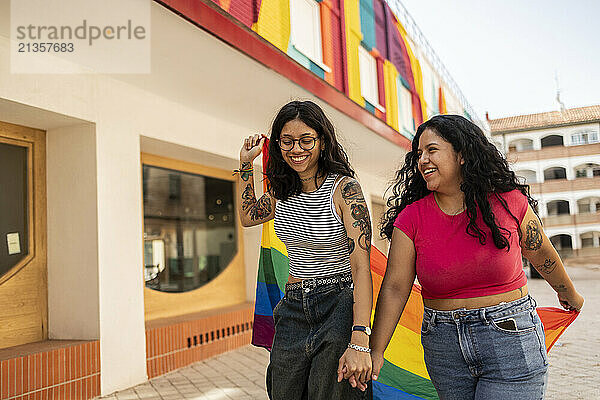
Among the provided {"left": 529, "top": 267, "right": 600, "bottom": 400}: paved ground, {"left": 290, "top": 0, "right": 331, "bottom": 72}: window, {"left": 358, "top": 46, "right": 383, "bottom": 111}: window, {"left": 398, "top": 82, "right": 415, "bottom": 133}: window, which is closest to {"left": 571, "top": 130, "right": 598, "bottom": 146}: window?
{"left": 398, "top": 82, "right": 415, "bottom": 133}: window

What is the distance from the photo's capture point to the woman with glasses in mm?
2381

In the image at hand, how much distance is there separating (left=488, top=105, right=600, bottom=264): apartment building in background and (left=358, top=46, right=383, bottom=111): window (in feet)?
139

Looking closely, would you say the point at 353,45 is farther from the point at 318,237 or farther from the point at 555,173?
the point at 555,173

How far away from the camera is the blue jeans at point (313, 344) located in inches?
93.7

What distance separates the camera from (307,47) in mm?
7895

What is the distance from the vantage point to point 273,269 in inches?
144

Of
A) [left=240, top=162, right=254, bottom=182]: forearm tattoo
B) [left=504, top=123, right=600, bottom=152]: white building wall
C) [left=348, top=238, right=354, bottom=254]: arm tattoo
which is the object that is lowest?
[left=348, top=238, right=354, bottom=254]: arm tattoo

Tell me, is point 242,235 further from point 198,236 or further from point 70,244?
point 70,244

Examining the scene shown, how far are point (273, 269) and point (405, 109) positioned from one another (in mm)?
10124

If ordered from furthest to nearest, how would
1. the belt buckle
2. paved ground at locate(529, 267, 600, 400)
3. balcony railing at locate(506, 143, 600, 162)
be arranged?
balcony railing at locate(506, 143, 600, 162)
paved ground at locate(529, 267, 600, 400)
the belt buckle

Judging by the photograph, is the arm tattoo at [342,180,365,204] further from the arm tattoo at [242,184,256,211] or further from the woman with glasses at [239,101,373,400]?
the arm tattoo at [242,184,256,211]

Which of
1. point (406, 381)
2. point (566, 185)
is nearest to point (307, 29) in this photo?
point (406, 381)

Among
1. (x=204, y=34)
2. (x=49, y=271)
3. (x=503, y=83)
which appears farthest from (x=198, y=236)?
(x=503, y=83)

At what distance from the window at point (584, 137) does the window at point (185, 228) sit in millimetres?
48309
